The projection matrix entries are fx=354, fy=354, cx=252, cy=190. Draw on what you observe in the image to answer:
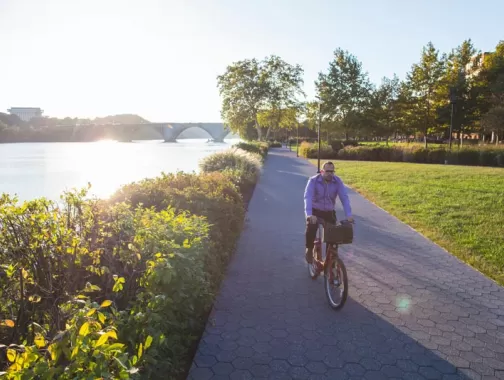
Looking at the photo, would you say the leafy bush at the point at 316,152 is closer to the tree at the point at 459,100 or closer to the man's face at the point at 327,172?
the tree at the point at 459,100

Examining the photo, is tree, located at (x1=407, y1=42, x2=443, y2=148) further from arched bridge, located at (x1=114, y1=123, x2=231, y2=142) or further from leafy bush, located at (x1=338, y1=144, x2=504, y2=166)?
arched bridge, located at (x1=114, y1=123, x2=231, y2=142)

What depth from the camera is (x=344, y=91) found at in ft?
163

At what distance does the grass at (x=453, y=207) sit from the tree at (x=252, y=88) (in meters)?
22.0

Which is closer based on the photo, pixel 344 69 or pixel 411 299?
pixel 411 299

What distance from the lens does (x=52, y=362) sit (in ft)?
5.59

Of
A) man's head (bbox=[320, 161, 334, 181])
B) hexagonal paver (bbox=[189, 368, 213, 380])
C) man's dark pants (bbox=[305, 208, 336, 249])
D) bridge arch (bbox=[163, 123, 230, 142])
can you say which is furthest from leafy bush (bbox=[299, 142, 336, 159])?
bridge arch (bbox=[163, 123, 230, 142])

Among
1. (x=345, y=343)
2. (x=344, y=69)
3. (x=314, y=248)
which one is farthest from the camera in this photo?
(x=344, y=69)

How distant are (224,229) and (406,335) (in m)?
3.59

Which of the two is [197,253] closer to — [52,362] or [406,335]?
[52,362]

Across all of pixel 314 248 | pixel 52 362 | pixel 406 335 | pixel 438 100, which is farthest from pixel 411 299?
pixel 438 100

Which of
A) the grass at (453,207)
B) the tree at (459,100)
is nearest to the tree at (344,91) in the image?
the tree at (459,100)

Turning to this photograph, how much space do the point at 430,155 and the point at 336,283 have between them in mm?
27223

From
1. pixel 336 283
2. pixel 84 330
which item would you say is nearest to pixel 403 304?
pixel 336 283

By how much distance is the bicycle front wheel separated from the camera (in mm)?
4488
